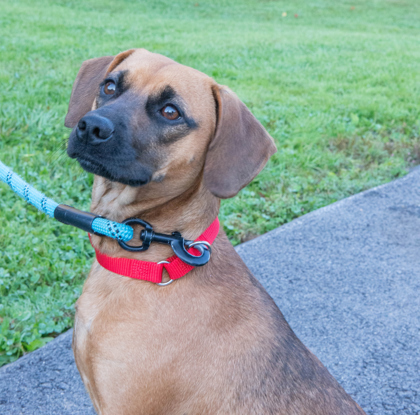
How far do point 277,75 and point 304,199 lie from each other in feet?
15.0

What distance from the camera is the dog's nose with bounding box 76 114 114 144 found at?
207 cm

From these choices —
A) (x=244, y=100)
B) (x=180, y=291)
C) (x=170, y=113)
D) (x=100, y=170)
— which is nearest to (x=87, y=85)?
(x=170, y=113)

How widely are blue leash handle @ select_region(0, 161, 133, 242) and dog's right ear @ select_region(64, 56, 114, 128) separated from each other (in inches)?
19.9

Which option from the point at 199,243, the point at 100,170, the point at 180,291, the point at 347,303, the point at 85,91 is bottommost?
the point at 347,303

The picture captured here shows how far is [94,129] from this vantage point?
6.82 ft

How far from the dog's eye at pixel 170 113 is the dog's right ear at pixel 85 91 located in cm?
51

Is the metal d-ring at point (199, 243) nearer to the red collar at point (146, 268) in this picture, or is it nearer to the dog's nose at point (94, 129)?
the red collar at point (146, 268)

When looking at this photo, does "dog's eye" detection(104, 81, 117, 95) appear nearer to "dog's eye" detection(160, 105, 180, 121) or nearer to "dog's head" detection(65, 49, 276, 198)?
"dog's head" detection(65, 49, 276, 198)

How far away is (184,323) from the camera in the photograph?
204 centimetres

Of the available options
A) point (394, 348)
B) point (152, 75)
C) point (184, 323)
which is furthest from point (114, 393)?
point (394, 348)

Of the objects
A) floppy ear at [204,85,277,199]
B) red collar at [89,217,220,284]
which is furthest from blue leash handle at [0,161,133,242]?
floppy ear at [204,85,277,199]

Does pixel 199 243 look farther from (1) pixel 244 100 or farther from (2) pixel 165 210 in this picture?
(1) pixel 244 100

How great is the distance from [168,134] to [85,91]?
0.66 m

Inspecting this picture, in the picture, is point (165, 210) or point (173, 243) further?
point (165, 210)
